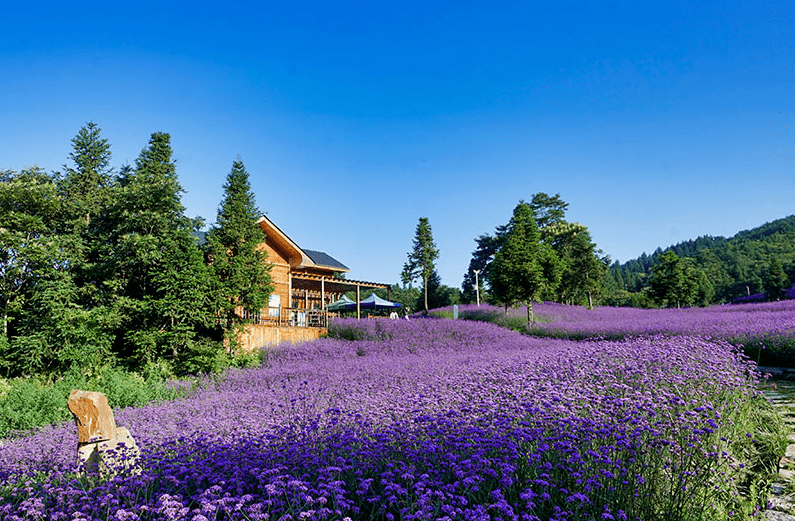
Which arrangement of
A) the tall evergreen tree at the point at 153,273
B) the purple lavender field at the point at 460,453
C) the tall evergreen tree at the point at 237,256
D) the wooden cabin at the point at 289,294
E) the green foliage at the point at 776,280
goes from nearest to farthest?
the purple lavender field at the point at 460,453 → the tall evergreen tree at the point at 153,273 → the tall evergreen tree at the point at 237,256 → the wooden cabin at the point at 289,294 → the green foliage at the point at 776,280

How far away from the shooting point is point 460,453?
11.3 ft

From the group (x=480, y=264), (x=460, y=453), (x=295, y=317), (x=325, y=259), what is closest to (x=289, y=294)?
(x=295, y=317)

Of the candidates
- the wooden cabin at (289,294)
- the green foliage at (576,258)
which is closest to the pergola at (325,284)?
the wooden cabin at (289,294)

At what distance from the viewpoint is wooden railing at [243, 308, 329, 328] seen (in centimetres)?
1894

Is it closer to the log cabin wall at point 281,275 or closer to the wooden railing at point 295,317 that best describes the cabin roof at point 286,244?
the log cabin wall at point 281,275

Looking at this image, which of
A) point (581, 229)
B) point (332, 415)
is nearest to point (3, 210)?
point (332, 415)

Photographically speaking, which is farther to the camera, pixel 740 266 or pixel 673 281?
pixel 740 266

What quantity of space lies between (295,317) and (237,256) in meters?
7.89

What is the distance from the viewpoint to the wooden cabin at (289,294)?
56.2 ft

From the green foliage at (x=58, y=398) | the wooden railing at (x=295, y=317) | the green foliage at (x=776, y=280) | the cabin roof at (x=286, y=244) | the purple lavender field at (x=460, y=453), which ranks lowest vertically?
the green foliage at (x=58, y=398)

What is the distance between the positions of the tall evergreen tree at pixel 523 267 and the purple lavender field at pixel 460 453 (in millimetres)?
14936

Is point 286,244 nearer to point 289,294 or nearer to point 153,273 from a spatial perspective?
point 289,294

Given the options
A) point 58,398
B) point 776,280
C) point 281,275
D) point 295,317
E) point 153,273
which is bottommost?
point 58,398

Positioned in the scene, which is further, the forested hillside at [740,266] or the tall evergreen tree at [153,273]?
the forested hillside at [740,266]
